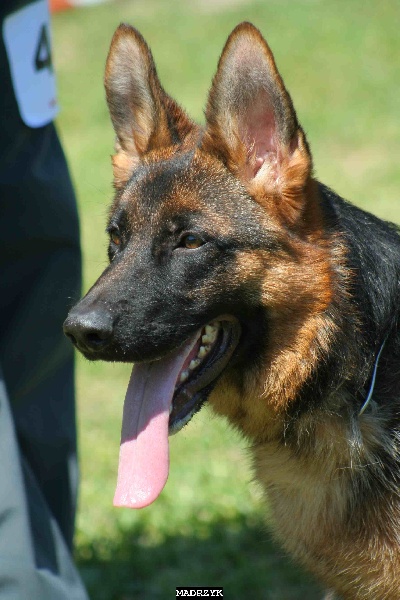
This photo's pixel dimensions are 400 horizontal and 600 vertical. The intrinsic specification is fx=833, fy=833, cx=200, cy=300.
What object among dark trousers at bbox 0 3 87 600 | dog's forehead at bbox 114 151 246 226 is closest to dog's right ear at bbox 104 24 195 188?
dog's forehead at bbox 114 151 246 226

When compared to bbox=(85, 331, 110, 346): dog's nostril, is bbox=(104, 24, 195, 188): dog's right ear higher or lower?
higher

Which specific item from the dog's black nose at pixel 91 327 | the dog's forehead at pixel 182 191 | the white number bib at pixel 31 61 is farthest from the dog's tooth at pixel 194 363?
the white number bib at pixel 31 61

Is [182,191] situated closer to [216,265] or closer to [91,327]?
[216,265]

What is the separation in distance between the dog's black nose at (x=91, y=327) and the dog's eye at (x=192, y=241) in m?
0.47

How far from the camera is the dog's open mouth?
3.33m

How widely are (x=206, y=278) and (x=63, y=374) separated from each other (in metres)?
1.41

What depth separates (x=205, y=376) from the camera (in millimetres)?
3443

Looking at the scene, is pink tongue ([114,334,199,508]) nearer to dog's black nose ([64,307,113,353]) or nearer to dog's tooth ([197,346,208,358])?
dog's tooth ([197,346,208,358])

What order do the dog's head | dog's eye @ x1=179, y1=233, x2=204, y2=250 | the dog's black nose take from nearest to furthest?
1. the dog's black nose
2. the dog's head
3. dog's eye @ x1=179, y1=233, x2=204, y2=250

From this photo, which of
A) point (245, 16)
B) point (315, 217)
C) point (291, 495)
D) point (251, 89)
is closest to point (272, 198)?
point (315, 217)

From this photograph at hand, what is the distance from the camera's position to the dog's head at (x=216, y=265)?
3.26m

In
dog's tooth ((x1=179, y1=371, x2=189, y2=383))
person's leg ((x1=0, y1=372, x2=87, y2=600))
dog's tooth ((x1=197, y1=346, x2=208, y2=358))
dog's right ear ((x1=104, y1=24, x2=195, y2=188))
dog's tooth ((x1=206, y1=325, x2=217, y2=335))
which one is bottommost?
person's leg ((x1=0, y1=372, x2=87, y2=600))

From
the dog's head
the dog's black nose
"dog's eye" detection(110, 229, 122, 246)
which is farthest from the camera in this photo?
"dog's eye" detection(110, 229, 122, 246)

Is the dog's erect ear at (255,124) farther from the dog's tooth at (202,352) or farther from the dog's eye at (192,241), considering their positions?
the dog's tooth at (202,352)
